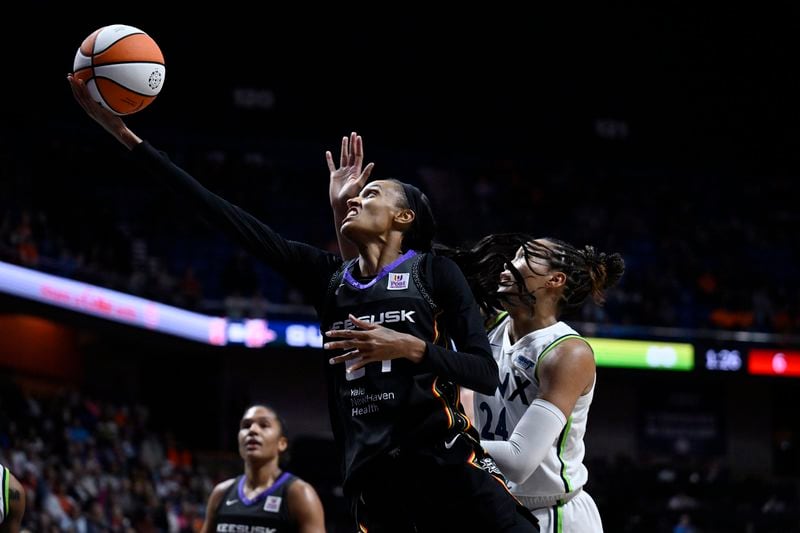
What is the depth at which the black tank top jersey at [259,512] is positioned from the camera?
6.04 m

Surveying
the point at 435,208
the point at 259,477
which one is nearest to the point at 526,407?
the point at 259,477

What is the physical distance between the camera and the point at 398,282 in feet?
11.3

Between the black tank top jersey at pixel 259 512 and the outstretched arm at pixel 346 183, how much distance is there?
255cm

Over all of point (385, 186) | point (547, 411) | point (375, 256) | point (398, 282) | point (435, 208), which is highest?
point (435, 208)

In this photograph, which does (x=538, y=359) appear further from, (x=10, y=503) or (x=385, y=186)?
(x=10, y=503)

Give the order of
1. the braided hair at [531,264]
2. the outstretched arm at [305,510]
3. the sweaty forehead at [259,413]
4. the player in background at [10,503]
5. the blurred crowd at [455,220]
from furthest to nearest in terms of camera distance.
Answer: the blurred crowd at [455,220], the sweaty forehead at [259,413], the outstretched arm at [305,510], the player in background at [10,503], the braided hair at [531,264]

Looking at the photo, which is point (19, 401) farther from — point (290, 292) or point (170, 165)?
point (170, 165)

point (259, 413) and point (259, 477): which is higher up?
point (259, 413)

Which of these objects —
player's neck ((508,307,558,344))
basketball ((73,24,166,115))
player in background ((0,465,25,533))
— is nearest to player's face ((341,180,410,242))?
player's neck ((508,307,558,344))

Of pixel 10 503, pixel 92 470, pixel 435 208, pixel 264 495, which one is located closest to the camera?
pixel 10 503

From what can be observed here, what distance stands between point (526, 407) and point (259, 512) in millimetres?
2580

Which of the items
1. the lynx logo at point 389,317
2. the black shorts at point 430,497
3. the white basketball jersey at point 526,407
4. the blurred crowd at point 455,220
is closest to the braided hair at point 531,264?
the white basketball jersey at point 526,407

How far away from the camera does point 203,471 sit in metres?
16.8

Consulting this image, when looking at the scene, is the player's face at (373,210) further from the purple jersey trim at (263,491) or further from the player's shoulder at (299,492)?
the purple jersey trim at (263,491)
